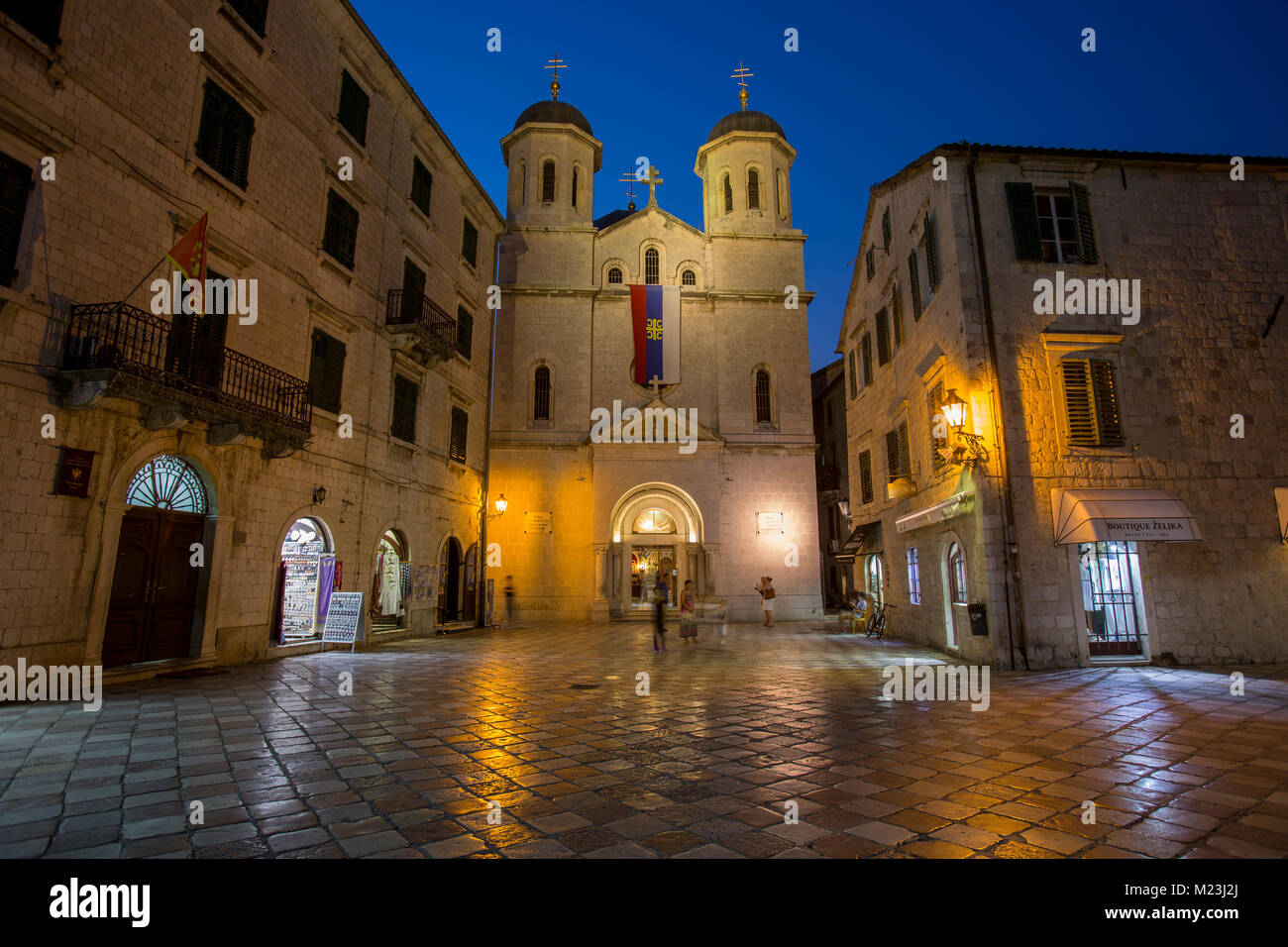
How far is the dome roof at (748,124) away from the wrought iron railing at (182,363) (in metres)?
22.6

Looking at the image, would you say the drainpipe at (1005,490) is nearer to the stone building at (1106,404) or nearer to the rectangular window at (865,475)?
the stone building at (1106,404)

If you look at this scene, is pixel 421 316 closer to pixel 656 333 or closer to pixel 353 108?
pixel 353 108

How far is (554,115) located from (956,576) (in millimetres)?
24595

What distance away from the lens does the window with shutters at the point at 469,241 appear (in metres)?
20.6

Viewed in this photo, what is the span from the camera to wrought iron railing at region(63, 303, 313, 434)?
8.30 meters

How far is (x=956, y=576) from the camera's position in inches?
501

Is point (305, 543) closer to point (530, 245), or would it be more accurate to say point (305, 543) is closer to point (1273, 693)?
point (530, 245)

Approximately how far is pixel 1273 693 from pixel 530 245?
2490cm

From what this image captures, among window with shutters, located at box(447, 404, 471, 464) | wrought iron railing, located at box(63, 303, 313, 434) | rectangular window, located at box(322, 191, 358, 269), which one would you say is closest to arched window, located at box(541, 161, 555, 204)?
window with shutters, located at box(447, 404, 471, 464)

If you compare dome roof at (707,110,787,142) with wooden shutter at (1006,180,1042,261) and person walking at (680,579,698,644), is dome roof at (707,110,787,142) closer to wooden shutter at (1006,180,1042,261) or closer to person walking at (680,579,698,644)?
wooden shutter at (1006,180,1042,261)

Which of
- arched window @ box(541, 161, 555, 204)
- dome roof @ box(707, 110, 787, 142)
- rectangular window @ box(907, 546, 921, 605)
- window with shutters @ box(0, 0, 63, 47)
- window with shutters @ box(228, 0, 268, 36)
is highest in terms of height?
dome roof @ box(707, 110, 787, 142)

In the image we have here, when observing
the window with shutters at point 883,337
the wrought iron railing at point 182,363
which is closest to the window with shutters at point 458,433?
the wrought iron railing at point 182,363

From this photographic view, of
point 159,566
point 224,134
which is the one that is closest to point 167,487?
point 159,566

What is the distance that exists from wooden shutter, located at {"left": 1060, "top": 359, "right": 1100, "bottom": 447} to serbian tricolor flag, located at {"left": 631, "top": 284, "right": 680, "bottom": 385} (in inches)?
565
